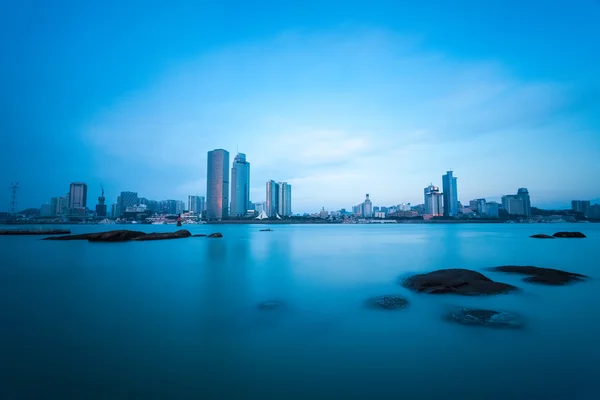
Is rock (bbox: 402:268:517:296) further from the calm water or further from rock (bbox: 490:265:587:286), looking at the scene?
rock (bbox: 490:265:587:286)

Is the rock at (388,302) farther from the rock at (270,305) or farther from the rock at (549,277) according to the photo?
the rock at (549,277)

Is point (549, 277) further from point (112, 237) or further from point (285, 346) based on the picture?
point (112, 237)

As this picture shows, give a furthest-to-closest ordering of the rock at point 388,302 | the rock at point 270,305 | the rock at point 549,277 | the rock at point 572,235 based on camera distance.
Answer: the rock at point 572,235 < the rock at point 549,277 < the rock at point 270,305 < the rock at point 388,302

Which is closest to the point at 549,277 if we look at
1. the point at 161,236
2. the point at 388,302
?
the point at 388,302

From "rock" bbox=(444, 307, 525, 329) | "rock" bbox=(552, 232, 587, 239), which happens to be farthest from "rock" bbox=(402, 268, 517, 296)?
"rock" bbox=(552, 232, 587, 239)

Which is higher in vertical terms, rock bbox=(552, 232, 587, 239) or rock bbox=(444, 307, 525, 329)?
rock bbox=(444, 307, 525, 329)

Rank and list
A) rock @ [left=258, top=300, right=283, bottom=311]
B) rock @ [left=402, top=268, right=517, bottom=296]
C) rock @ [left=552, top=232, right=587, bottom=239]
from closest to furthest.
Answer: rock @ [left=258, top=300, right=283, bottom=311]
rock @ [left=402, top=268, right=517, bottom=296]
rock @ [left=552, top=232, right=587, bottom=239]

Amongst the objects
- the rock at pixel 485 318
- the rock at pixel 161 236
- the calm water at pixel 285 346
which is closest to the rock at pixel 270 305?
the calm water at pixel 285 346

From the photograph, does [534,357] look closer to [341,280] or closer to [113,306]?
[341,280]
